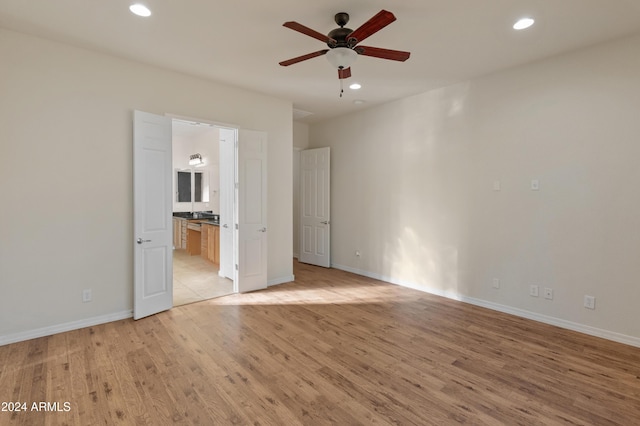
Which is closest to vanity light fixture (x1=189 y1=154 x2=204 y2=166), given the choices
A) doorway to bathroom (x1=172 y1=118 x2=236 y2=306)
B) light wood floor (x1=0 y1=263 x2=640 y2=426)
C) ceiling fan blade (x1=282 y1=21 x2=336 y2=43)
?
doorway to bathroom (x1=172 y1=118 x2=236 y2=306)

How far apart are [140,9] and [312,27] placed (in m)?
1.43

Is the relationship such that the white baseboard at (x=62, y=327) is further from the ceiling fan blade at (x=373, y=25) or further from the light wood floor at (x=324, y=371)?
the ceiling fan blade at (x=373, y=25)

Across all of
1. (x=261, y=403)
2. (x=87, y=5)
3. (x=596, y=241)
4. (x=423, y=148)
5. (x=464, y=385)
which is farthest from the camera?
(x=423, y=148)

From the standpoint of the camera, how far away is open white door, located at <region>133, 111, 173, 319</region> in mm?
3479

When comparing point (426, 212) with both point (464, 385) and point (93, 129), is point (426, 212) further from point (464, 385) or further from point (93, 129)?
point (93, 129)

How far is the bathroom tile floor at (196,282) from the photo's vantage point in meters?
4.36

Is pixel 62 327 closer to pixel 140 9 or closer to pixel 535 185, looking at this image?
pixel 140 9

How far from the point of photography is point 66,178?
317 cm

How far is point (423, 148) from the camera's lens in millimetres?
4656

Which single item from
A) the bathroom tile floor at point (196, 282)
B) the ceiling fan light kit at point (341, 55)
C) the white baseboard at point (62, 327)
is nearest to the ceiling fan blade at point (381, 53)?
the ceiling fan light kit at point (341, 55)

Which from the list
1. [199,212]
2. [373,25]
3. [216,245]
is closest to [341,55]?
[373,25]

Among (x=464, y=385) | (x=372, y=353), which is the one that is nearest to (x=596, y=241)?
(x=464, y=385)

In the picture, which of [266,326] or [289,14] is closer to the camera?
[289,14]

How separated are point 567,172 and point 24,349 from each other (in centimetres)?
560
